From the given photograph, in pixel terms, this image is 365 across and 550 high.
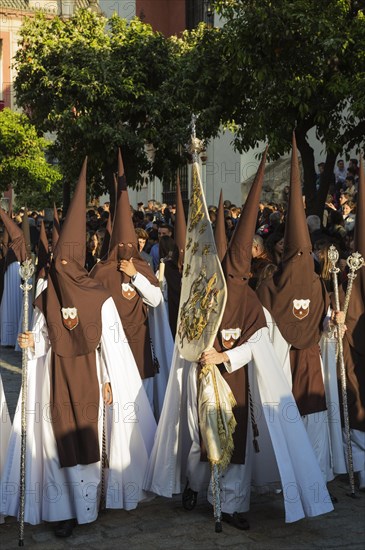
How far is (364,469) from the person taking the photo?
23.0 feet

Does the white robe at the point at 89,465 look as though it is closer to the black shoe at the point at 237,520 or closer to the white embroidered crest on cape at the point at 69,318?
the white embroidered crest on cape at the point at 69,318

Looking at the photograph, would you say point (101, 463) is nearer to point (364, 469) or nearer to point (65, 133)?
point (364, 469)

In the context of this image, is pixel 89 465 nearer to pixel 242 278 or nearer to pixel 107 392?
pixel 107 392

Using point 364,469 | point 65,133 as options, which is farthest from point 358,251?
point 65,133

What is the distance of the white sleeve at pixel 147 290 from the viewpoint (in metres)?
7.90

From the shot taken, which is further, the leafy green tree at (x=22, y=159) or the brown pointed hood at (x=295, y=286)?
the leafy green tree at (x=22, y=159)

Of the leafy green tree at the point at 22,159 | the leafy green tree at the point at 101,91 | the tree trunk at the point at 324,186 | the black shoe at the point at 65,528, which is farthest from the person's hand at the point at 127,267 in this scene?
the leafy green tree at the point at 22,159

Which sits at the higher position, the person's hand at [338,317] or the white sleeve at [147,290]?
the white sleeve at [147,290]

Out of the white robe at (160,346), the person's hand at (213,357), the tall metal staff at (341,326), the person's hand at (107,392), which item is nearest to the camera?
the person's hand at (213,357)

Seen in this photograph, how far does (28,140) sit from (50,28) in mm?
10269

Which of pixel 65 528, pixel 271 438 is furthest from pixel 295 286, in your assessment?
pixel 65 528

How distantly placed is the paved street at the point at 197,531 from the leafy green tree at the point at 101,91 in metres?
12.8

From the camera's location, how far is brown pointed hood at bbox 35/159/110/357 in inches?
241

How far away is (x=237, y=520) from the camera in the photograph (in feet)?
19.7
